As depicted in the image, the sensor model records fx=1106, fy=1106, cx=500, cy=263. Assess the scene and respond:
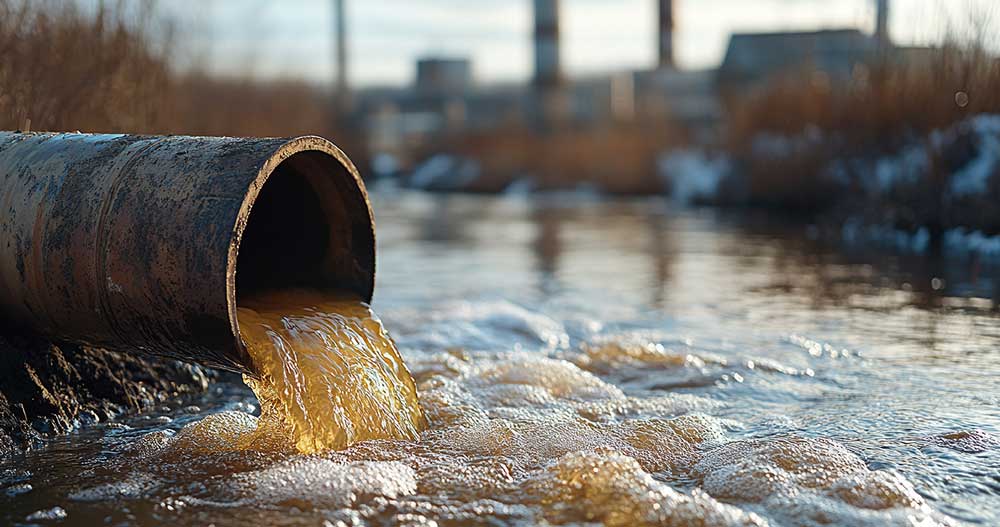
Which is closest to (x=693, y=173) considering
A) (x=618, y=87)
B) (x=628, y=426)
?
(x=628, y=426)

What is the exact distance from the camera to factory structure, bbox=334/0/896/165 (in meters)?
15.6

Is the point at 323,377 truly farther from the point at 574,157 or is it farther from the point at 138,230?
the point at 574,157

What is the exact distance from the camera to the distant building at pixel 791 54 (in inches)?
531

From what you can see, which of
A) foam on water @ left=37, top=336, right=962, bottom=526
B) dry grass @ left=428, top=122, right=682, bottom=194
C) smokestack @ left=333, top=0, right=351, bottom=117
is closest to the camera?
foam on water @ left=37, top=336, right=962, bottom=526

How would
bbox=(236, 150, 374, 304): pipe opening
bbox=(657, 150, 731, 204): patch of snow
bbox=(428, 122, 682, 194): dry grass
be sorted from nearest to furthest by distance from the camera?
bbox=(236, 150, 374, 304): pipe opening < bbox=(657, 150, 731, 204): patch of snow < bbox=(428, 122, 682, 194): dry grass

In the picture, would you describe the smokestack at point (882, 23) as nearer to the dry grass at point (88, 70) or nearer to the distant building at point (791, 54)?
the distant building at point (791, 54)

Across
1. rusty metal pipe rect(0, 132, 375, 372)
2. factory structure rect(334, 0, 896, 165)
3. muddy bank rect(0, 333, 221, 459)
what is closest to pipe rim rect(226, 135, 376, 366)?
rusty metal pipe rect(0, 132, 375, 372)

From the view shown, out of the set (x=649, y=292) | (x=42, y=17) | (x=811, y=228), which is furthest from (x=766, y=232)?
(x=42, y=17)

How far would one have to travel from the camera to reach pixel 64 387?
3.90m

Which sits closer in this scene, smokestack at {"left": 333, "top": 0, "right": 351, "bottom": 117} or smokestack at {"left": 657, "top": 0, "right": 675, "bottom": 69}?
smokestack at {"left": 657, "top": 0, "right": 675, "bottom": 69}

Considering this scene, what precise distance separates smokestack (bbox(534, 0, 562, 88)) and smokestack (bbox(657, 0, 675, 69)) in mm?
2709

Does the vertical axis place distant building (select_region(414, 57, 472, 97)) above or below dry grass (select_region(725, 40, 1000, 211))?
above

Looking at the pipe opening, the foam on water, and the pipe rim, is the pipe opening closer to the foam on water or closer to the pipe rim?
the pipe rim

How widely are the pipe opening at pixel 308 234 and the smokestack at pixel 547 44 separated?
20.0 metres
